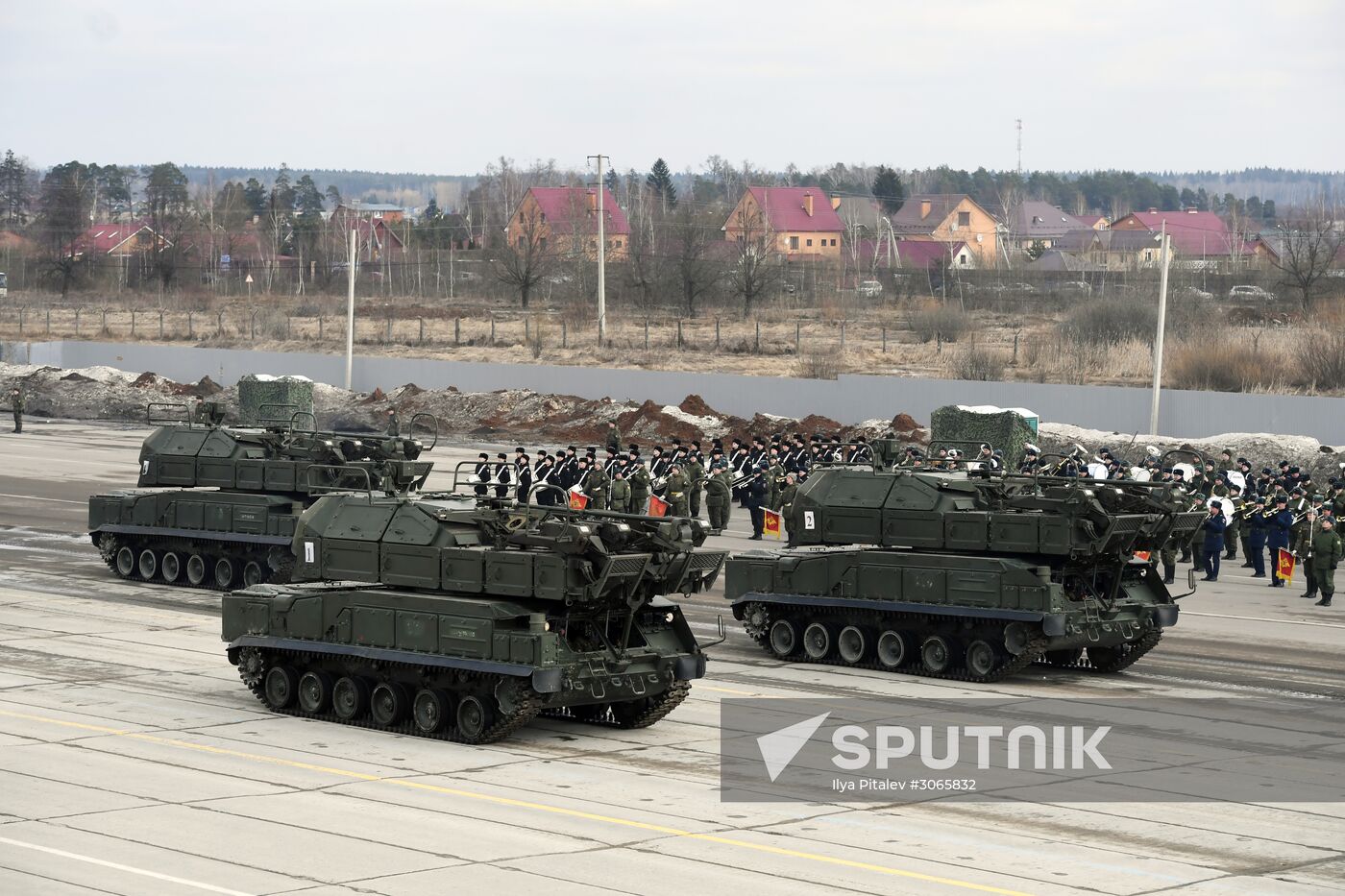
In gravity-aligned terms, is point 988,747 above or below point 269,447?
below

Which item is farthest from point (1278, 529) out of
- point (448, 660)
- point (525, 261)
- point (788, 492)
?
point (525, 261)

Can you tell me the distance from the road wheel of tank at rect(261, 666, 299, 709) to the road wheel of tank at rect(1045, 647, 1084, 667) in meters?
8.91

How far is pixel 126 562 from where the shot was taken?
27.9 meters

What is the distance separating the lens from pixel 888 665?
20.2m

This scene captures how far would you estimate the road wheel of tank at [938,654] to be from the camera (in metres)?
19.8

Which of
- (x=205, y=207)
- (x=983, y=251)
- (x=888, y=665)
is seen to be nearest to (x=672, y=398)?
(x=888, y=665)

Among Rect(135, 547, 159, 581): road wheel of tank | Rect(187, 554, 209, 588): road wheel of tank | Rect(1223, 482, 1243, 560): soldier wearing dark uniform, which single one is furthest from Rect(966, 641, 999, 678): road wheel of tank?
Rect(135, 547, 159, 581): road wheel of tank

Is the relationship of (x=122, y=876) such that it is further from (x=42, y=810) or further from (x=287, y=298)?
(x=287, y=298)

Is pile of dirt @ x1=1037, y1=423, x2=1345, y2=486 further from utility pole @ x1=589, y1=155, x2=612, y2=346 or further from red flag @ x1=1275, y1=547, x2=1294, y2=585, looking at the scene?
utility pole @ x1=589, y1=155, x2=612, y2=346

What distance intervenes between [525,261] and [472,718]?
6651 cm

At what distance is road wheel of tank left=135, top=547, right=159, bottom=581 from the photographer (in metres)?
27.6

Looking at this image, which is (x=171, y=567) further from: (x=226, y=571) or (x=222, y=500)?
(x=222, y=500)

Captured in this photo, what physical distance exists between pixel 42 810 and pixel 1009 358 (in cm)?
4465

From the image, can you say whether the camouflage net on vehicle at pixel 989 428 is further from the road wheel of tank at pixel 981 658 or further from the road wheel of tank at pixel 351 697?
the road wheel of tank at pixel 351 697
